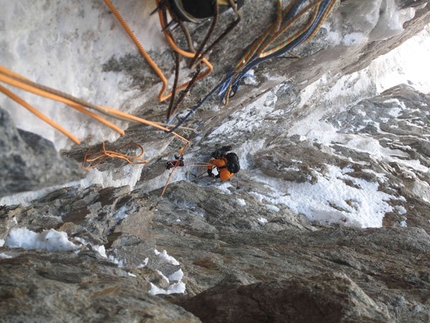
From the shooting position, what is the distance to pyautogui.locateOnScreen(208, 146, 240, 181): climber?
264 inches

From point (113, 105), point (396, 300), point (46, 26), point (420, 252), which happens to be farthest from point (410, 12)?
point (46, 26)

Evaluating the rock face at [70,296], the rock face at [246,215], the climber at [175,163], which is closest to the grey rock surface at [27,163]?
Answer: the rock face at [246,215]

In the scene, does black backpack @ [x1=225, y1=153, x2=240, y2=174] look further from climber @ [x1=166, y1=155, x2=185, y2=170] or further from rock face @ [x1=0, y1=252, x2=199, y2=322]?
rock face @ [x1=0, y1=252, x2=199, y2=322]

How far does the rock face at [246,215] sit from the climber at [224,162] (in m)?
0.19

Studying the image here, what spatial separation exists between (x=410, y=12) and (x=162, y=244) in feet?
15.1

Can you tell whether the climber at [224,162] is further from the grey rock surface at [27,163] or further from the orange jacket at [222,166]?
the grey rock surface at [27,163]

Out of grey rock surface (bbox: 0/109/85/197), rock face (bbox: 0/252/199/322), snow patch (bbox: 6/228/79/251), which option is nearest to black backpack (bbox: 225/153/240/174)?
snow patch (bbox: 6/228/79/251)

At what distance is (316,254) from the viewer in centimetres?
471

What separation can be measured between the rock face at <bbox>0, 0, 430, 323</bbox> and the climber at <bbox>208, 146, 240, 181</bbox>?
0.19 m

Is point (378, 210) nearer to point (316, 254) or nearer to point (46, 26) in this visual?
point (316, 254)

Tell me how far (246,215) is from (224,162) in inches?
41.2

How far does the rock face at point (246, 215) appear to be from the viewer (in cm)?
231

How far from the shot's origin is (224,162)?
6.76 metres

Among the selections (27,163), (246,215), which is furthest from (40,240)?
(246,215)
